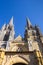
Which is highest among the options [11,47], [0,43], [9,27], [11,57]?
[9,27]

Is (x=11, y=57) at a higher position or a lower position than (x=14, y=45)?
lower

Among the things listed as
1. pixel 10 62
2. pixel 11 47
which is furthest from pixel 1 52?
pixel 11 47

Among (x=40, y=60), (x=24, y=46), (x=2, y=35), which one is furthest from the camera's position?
(x=2, y=35)

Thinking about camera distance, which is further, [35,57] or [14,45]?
[14,45]

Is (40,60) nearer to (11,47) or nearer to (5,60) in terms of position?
(5,60)

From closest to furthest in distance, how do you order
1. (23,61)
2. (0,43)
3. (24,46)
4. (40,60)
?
(40,60) → (23,61) → (24,46) → (0,43)

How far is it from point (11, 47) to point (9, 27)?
54.8ft

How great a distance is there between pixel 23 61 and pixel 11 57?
982mm

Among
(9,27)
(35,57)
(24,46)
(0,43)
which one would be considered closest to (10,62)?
(35,57)

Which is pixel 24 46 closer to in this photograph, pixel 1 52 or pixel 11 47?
pixel 11 47

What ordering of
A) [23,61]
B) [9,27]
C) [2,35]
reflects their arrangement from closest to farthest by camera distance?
1. [23,61]
2. [2,35]
3. [9,27]

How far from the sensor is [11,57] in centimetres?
842

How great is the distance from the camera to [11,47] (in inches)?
925

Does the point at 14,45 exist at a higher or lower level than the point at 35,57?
higher
